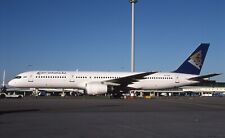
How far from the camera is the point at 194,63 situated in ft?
156

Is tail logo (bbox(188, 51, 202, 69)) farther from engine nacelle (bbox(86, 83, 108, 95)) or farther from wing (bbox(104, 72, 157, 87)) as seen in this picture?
engine nacelle (bbox(86, 83, 108, 95))

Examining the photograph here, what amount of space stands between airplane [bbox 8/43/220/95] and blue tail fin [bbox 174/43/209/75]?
0.49ft

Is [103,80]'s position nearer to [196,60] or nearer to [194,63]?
[194,63]

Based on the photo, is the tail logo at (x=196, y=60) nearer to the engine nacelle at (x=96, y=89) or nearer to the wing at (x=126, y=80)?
the wing at (x=126, y=80)

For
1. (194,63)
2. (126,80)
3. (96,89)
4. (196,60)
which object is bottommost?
(96,89)

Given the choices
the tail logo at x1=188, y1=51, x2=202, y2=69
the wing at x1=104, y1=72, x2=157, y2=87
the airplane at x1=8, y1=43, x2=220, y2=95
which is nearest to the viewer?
the wing at x1=104, y1=72, x2=157, y2=87

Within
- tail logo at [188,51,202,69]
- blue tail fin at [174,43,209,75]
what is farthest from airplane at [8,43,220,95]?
blue tail fin at [174,43,209,75]

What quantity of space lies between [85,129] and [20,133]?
2124mm

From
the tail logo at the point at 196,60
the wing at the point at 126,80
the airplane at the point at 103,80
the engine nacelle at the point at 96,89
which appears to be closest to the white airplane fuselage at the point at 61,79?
the airplane at the point at 103,80

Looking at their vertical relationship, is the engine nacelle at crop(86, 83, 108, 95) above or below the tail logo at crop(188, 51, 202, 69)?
below

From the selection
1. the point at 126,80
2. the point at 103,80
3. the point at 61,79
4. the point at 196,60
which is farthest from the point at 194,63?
the point at 61,79

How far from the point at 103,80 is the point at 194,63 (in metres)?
14.4

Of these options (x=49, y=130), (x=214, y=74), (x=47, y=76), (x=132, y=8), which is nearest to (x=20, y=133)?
(x=49, y=130)

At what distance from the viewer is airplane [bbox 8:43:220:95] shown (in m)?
40.9
